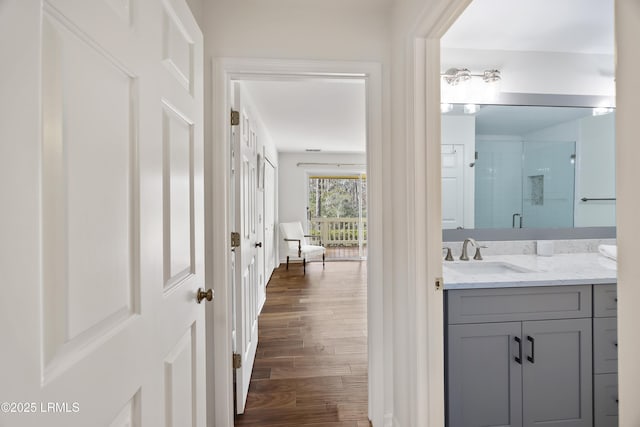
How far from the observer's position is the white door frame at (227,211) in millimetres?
1489

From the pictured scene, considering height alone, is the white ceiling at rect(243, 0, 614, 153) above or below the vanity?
above

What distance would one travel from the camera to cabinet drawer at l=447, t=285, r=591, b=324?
1349 mm

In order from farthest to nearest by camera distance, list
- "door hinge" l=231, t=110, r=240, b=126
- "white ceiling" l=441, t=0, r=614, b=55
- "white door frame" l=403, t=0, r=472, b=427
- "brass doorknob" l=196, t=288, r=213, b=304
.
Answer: "door hinge" l=231, t=110, r=240, b=126 → "white ceiling" l=441, t=0, r=614, b=55 → "white door frame" l=403, t=0, r=472, b=427 → "brass doorknob" l=196, t=288, r=213, b=304

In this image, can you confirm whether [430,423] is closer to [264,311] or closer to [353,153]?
[264,311]

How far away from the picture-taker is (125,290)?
63 centimetres

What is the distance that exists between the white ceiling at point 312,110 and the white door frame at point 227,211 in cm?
17

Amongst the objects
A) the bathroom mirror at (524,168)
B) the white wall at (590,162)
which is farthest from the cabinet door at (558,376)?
the white wall at (590,162)

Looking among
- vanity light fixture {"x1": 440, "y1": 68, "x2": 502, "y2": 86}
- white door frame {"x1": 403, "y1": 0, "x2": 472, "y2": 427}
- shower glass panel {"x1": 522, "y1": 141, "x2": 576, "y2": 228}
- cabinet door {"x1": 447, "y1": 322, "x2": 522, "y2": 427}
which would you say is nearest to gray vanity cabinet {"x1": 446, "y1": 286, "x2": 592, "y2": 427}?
cabinet door {"x1": 447, "y1": 322, "x2": 522, "y2": 427}

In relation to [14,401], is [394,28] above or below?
above

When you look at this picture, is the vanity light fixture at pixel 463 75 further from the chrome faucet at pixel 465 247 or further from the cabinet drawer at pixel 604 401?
the cabinet drawer at pixel 604 401

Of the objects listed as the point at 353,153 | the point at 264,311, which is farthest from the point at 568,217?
the point at 353,153

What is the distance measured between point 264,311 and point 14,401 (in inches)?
120

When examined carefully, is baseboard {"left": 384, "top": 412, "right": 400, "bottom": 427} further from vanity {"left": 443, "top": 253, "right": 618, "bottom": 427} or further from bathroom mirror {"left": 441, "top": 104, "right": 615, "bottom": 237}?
bathroom mirror {"left": 441, "top": 104, "right": 615, "bottom": 237}

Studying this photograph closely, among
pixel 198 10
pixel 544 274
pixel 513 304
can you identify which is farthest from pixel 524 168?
pixel 198 10
